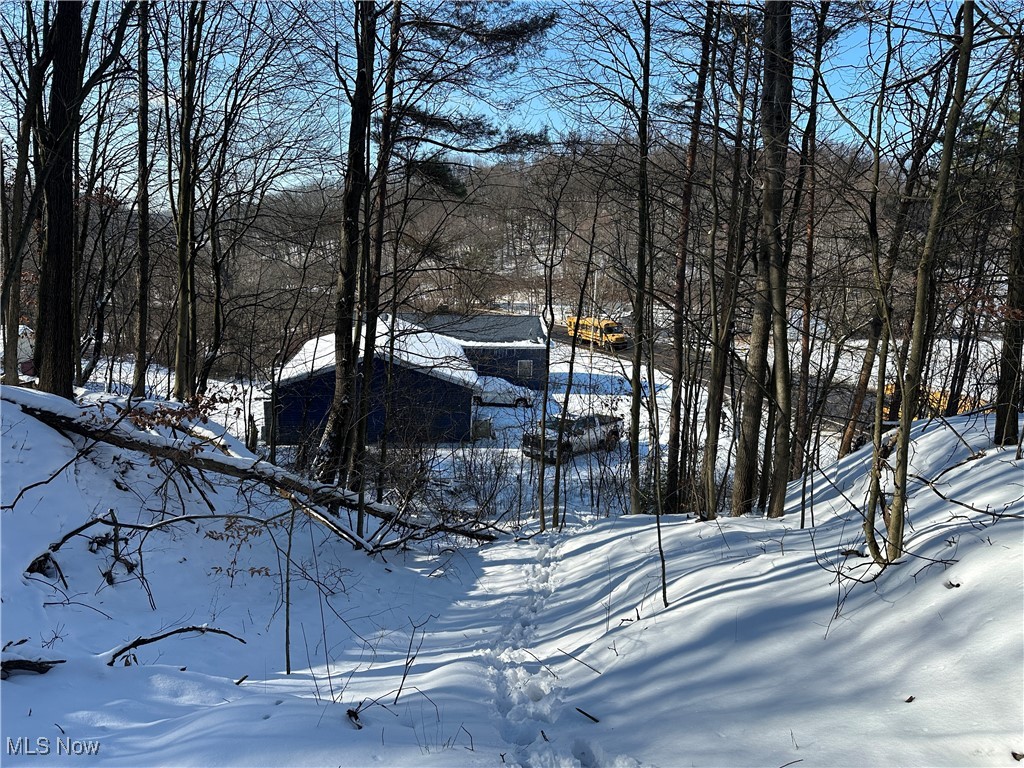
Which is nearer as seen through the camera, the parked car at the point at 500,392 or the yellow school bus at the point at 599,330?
the yellow school bus at the point at 599,330

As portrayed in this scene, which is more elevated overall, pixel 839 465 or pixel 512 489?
pixel 839 465

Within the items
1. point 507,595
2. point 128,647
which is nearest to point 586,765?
point 128,647

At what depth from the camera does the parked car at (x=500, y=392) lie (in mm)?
26297

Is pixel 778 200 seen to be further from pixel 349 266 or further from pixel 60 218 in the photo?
pixel 60 218

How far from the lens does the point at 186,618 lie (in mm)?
5488

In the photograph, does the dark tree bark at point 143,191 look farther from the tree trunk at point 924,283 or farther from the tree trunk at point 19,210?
the tree trunk at point 924,283

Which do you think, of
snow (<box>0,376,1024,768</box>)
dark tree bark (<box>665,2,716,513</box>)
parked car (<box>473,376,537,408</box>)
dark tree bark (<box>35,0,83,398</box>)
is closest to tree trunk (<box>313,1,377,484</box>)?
snow (<box>0,376,1024,768</box>)

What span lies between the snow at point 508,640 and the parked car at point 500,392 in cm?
1786

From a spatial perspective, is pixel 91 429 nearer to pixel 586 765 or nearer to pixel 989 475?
pixel 586 765

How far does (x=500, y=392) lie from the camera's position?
2703 cm

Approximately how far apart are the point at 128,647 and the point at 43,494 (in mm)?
2668

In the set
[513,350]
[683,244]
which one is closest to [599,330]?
[683,244]

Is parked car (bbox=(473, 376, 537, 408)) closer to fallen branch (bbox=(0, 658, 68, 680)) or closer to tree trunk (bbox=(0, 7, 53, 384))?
tree trunk (bbox=(0, 7, 53, 384))

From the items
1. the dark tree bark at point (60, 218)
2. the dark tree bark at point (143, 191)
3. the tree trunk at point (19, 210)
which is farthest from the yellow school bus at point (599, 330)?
the dark tree bark at point (143, 191)
